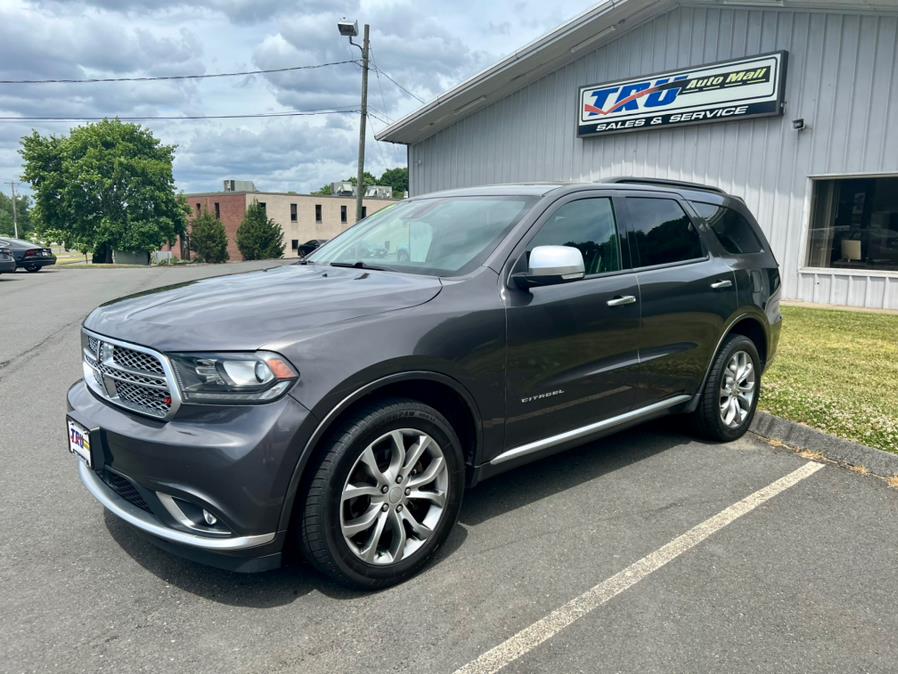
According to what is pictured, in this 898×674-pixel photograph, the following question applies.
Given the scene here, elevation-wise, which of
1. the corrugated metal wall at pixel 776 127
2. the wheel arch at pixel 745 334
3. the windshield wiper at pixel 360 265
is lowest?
the wheel arch at pixel 745 334

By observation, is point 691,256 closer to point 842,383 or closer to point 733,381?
point 733,381

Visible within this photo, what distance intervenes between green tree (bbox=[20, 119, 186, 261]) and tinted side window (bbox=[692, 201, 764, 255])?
53164mm

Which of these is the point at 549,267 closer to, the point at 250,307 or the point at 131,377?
the point at 250,307

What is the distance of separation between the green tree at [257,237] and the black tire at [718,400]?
58780 millimetres

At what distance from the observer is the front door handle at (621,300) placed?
3758mm

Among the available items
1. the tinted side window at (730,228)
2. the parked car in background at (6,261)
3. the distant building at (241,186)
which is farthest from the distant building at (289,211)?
the tinted side window at (730,228)

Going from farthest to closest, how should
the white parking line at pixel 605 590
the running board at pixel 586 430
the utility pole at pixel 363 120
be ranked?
the utility pole at pixel 363 120 → the running board at pixel 586 430 → the white parking line at pixel 605 590

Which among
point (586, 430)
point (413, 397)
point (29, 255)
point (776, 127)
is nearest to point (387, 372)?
point (413, 397)

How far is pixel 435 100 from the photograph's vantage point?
16203mm

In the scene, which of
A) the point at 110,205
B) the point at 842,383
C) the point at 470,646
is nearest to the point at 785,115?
the point at 842,383

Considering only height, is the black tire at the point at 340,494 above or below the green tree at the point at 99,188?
below

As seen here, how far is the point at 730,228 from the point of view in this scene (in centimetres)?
496

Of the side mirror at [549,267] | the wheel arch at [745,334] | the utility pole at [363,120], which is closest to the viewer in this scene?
the side mirror at [549,267]

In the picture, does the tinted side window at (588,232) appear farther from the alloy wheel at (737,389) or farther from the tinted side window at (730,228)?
the alloy wheel at (737,389)
